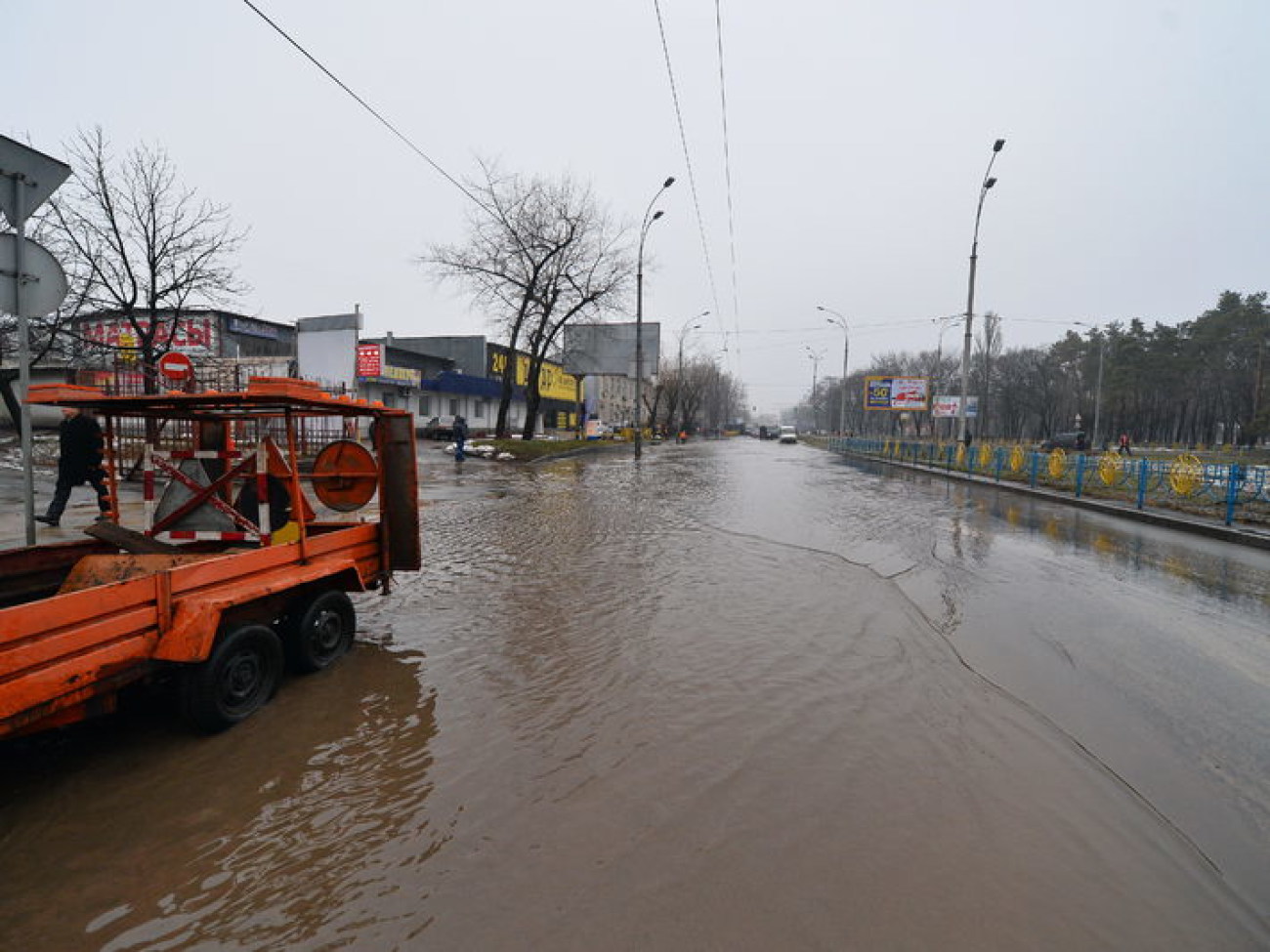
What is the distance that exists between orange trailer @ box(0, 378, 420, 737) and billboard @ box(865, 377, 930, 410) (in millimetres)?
48734

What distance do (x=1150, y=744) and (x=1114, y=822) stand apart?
42.0 inches

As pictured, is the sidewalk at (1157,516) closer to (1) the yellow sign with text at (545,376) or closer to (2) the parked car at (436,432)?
(2) the parked car at (436,432)

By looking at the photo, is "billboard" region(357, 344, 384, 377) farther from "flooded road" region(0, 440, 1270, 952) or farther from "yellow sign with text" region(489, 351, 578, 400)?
"flooded road" region(0, 440, 1270, 952)

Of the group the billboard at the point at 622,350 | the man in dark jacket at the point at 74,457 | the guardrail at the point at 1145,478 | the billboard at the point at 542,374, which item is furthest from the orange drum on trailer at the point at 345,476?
the billboard at the point at 622,350

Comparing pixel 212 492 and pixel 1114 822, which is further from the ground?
pixel 212 492

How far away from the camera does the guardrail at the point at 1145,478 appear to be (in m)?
11.7

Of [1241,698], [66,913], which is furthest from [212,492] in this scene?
[1241,698]

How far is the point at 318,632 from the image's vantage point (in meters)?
4.37

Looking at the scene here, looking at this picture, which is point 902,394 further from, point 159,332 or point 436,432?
point 159,332

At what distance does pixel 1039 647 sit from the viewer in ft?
16.6

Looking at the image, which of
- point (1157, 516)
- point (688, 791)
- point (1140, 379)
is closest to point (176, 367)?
point (688, 791)

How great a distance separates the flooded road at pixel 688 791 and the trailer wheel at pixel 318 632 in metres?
0.13

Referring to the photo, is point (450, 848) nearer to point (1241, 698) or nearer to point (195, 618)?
point (195, 618)

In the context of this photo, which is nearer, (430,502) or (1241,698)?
(1241,698)
